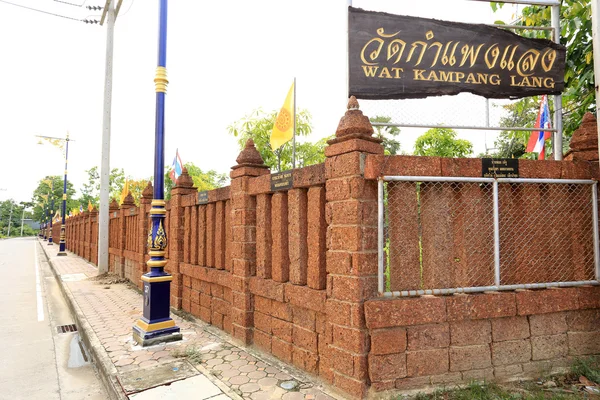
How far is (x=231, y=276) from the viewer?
5680mm

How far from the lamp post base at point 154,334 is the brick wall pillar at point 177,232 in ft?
6.04

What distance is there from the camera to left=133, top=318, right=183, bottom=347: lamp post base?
5453mm

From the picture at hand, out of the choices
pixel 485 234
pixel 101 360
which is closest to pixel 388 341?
pixel 485 234

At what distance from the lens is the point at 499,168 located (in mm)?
4016

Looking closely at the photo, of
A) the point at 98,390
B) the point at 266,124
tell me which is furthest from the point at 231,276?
the point at 266,124

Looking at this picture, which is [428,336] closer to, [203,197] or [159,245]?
[159,245]

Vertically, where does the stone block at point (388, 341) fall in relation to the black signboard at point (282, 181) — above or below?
below

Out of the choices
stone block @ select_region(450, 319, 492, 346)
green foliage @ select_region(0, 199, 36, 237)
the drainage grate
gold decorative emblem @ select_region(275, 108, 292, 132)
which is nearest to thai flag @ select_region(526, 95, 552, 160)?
stone block @ select_region(450, 319, 492, 346)

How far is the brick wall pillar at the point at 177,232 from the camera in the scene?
7618 millimetres

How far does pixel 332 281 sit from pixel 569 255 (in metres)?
2.82

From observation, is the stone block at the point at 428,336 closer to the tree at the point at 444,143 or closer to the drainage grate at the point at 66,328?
the drainage grate at the point at 66,328

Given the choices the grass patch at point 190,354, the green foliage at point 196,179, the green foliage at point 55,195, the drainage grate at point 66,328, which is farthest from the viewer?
the green foliage at point 55,195

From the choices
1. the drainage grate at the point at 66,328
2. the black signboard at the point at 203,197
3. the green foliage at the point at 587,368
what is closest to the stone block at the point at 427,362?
the green foliage at the point at 587,368

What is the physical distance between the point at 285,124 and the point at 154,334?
3.66m
